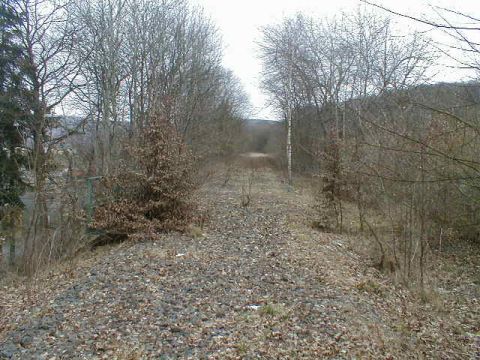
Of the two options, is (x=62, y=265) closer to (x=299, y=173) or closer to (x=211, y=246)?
(x=211, y=246)

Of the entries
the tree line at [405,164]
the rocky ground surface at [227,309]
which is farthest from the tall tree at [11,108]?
the tree line at [405,164]

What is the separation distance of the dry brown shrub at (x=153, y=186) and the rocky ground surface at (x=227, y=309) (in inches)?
38.9

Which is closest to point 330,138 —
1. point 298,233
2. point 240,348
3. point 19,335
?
point 298,233

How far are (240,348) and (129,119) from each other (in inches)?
609

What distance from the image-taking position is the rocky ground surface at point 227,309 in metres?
4.46

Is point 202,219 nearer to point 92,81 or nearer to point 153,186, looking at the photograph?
point 153,186

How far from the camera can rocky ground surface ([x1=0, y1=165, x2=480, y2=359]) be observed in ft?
14.6

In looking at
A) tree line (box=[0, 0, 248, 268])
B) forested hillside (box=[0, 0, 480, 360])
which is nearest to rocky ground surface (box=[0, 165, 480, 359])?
forested hillside (box=[0, 0, 480, 360])

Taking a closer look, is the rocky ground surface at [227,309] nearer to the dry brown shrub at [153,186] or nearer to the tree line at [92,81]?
the dry brown shrub at [153,186]

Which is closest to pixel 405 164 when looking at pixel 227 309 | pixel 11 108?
pixel 227 309

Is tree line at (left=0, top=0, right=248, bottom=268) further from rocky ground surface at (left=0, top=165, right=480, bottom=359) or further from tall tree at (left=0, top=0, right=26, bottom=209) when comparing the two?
rocky ground surface at (left=0, top=165, right=480, bottom=359)

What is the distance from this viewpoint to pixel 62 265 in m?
7.93

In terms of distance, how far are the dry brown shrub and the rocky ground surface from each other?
3.24ft

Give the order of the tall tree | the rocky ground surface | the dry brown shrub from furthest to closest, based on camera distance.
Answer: the tall tree
the dry brown shrub
the rocky ground surface
